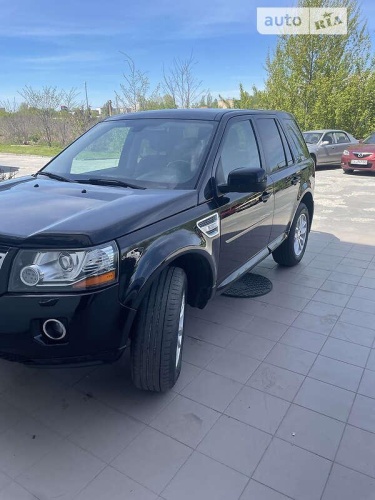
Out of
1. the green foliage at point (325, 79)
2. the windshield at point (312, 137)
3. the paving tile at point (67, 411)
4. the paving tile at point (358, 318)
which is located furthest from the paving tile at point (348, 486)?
the green foliage at point (325, 79)

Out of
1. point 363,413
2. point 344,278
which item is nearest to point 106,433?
point 363,413

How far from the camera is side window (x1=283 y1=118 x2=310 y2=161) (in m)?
4.56

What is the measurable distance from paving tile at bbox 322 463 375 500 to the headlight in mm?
1553

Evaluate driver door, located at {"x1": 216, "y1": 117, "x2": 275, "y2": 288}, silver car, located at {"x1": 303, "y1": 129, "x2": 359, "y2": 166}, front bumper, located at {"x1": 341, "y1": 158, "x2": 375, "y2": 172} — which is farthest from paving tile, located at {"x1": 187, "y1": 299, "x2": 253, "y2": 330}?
silver car, located at {"x1": 303, "y1": 129, "x2": 359, "y2": 166}

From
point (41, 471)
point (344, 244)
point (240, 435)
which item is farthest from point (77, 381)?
point (344, 244)

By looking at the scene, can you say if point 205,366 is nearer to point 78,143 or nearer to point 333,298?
point 333,298

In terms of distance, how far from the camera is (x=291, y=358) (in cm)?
304

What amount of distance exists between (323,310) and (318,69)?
21.4 metres

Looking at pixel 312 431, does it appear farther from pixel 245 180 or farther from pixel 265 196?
pixel 265 196

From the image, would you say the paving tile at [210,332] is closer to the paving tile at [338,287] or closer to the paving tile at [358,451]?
the paving tile at [358,451]

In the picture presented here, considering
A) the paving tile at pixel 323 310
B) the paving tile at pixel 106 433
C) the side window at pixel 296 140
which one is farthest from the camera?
the side window at pixel 296 140

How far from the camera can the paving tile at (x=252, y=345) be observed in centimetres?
310

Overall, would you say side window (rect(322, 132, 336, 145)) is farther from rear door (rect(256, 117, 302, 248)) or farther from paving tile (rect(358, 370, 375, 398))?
paving tile (rect(358, 370, 375, 398))

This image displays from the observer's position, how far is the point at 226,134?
3.12 metres
